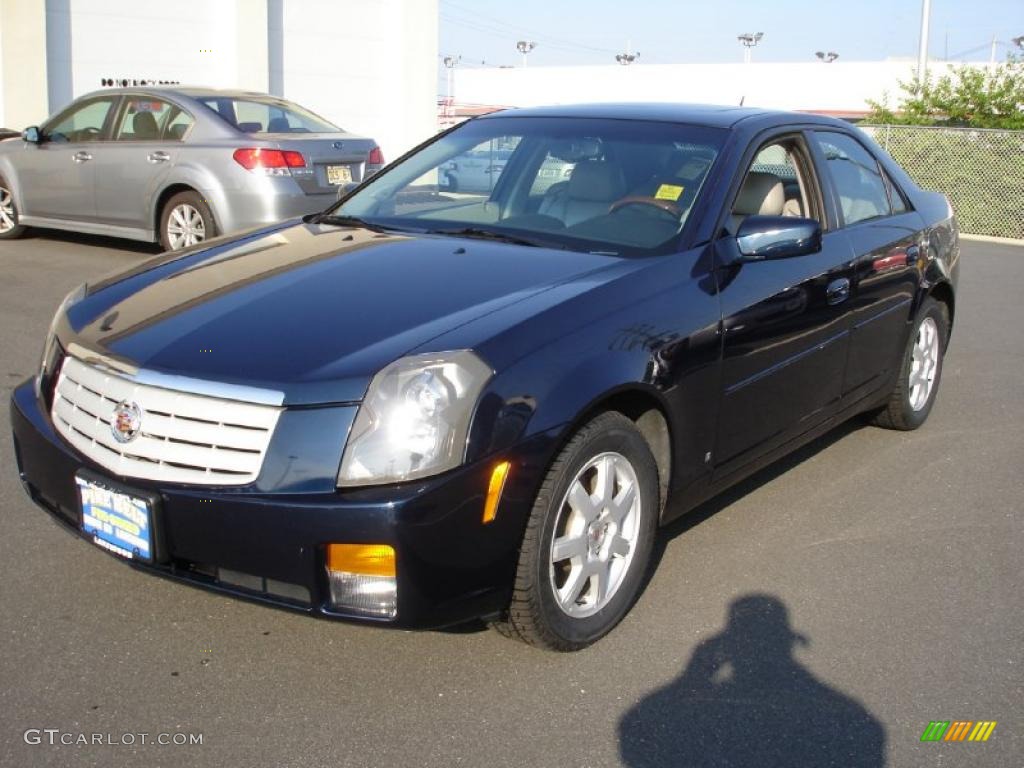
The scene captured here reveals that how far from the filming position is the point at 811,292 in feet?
15.1

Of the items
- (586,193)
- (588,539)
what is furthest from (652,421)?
(586,193)

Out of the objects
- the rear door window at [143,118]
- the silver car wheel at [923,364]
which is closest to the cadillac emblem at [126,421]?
the silver car wheel at [923,364]

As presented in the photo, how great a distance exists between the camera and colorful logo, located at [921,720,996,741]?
10.5 ft

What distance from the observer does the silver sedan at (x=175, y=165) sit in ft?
31.7

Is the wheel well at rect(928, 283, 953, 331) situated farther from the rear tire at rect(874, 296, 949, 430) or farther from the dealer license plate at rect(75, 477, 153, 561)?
the dealer license plate at rect(75, 477, 153, 561)

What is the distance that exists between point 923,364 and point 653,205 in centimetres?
→ 244

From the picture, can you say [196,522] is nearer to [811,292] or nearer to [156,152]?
[811,292]

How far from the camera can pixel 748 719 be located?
3242 millimetres

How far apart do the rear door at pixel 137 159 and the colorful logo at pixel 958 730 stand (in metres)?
8.30

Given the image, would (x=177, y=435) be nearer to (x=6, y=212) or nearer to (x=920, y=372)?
(x=920, y=372)

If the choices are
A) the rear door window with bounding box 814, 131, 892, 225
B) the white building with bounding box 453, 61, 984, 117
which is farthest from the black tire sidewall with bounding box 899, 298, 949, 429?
the white building with bounding box 453, 61, 984, 117

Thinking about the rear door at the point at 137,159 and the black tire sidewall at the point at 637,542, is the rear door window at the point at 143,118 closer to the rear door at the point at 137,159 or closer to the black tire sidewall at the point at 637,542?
the rear door at the point at 137,159

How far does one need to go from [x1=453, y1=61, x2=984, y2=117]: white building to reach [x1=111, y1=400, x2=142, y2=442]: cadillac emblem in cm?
4554

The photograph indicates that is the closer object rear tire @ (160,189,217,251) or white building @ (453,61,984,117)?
rear tire @ (160,189,217,251)
